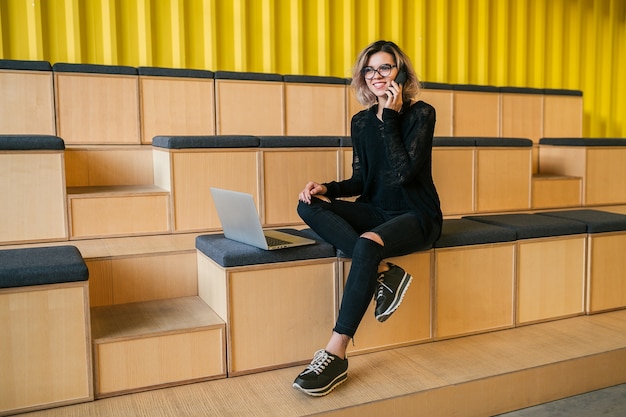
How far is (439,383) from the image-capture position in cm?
195

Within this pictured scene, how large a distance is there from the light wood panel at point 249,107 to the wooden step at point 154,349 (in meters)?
1.36

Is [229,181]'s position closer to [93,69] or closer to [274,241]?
[274,241]

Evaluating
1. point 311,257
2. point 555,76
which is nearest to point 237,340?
point 311,257

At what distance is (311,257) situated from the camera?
2092 mm

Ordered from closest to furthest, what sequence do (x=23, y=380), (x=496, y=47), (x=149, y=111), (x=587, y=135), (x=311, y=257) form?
(x=23, y=380) < (x=311, y=257) < (x=149, y=111) < (x=496, y=47) < (x=587, y=135)

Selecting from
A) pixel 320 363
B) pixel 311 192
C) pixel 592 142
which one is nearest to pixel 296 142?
pixel 311 192

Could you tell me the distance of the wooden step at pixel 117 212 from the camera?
2.38 metres

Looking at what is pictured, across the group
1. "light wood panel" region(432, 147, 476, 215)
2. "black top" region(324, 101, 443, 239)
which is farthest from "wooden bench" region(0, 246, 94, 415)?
"light wood panel" region(432, 147, 476, 215)

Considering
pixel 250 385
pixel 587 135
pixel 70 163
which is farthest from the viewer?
pixel 587 135

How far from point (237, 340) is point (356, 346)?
1.42 feet

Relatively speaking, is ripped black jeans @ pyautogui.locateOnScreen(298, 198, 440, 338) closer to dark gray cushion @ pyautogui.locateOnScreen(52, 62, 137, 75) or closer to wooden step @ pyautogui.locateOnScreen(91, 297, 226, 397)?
wooden step @ pyautogui.locateOnScreen(91, 297, 226, 397)

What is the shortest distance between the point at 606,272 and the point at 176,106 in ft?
6.85

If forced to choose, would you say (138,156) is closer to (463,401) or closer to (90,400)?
(90,400)

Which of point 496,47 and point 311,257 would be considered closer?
point 311,257
